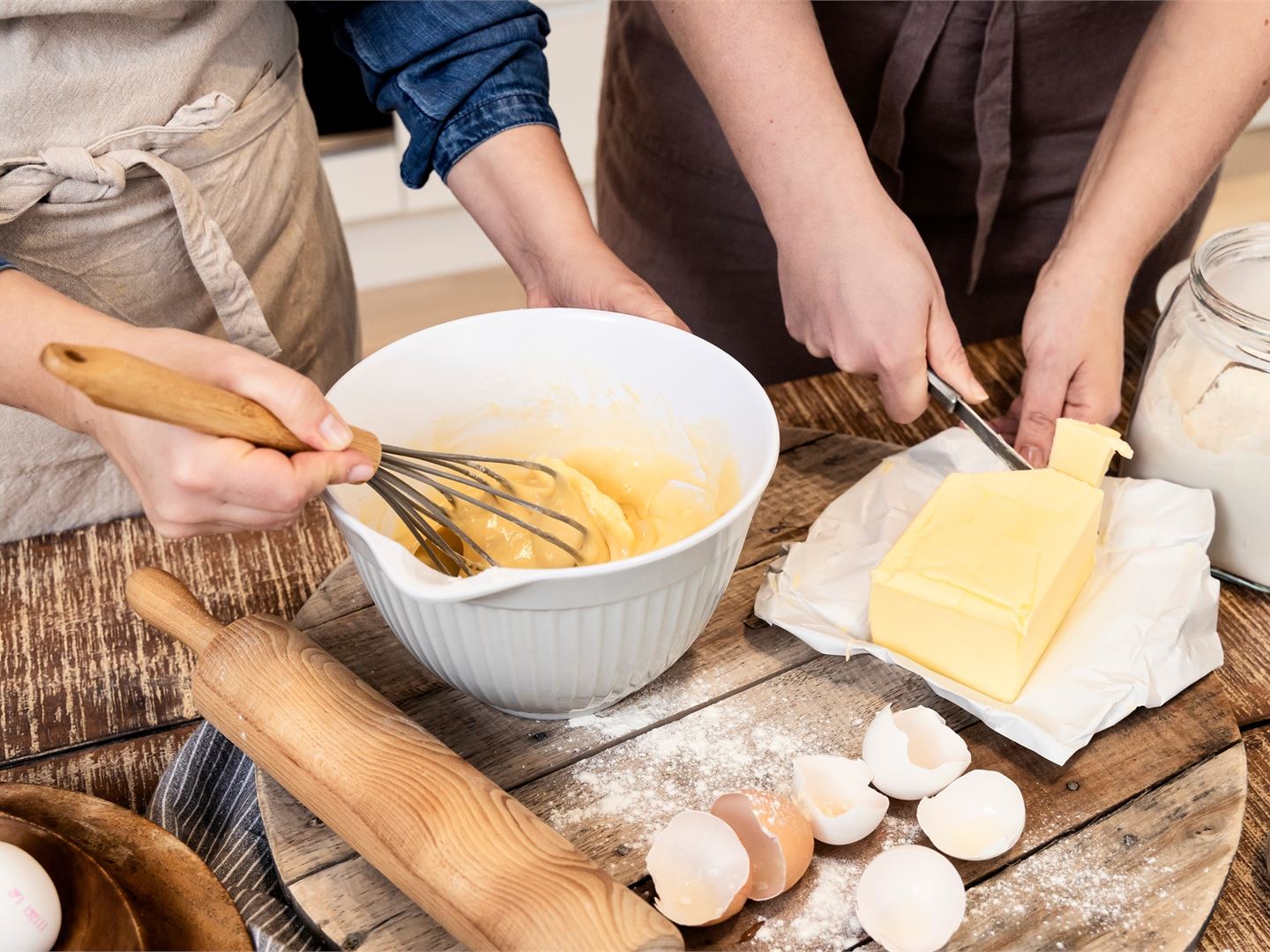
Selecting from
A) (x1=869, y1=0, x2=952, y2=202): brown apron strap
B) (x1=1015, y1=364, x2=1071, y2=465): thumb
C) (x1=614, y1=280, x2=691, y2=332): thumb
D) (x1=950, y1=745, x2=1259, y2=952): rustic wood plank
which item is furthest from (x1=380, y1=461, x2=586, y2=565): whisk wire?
(x1=869, y1=0, x2=952, y2=202): brown apron strap

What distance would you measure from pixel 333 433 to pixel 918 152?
3.07 ft

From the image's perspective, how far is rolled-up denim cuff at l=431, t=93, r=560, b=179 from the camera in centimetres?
102

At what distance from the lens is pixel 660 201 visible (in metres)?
1.45

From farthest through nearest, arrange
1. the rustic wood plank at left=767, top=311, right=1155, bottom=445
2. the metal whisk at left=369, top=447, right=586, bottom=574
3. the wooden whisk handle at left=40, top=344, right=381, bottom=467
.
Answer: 1. the rustic wood plank at left=767, top=311, right=1155, bottom=445
2. the metal whisk at left=369, top=447, right=586, bottom=574
3. the wooden whisk handle at left=40, top=344, right=381, bottom=467

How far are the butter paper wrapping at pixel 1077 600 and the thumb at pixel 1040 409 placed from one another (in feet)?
0.11

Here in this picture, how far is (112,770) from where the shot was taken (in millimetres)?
798

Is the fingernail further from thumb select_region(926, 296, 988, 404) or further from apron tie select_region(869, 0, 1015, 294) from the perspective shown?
apron tie select_region(869, 0, 1015, 294)

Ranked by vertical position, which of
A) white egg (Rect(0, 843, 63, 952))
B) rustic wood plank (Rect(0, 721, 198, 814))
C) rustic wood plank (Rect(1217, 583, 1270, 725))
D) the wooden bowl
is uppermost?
white egg (Rect(0, 843, 63, 952))

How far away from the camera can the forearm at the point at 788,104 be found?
939 millimetres

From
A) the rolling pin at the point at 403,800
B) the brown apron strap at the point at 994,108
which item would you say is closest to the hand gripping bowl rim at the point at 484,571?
the rolling pin at the point at 403,800

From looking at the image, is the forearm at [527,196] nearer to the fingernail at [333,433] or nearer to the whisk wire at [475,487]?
the whisk wire at [475,487]

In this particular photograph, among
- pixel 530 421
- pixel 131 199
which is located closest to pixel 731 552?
pixel 530 421

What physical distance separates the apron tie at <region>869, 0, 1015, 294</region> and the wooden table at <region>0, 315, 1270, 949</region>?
52 cm

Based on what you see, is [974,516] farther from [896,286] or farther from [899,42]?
[899,42]
